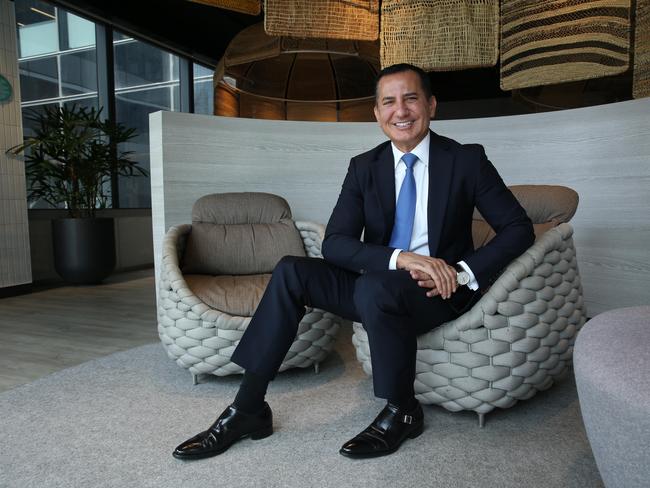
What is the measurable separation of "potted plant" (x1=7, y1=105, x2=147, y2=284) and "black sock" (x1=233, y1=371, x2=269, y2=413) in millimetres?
3711

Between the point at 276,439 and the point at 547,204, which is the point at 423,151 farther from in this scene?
the point at 276,439

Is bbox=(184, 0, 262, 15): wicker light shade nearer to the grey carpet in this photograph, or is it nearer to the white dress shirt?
the white dress shirt

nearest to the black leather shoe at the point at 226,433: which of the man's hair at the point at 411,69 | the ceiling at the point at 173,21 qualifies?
the man's hair at the point at 411,69

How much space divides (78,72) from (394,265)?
5.34 m

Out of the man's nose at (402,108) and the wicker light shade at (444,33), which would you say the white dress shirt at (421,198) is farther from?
the wicker light shade at (444,33)

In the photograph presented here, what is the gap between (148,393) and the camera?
6.79 ft

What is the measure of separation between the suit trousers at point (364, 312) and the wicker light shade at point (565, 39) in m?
1.48

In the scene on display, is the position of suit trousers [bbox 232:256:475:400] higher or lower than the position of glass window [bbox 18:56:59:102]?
lower

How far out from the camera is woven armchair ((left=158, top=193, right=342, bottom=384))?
2035 millimetres

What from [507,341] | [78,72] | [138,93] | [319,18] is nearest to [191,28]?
[138,93]

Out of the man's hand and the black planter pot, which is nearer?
the man's hand

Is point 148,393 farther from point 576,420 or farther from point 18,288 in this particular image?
point 18,288

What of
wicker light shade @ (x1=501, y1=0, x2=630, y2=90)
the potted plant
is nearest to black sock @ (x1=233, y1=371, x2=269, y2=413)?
wicker light shade @ (x1=501, y1=0, x2=630, y2=90)

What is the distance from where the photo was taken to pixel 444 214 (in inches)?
69.4
